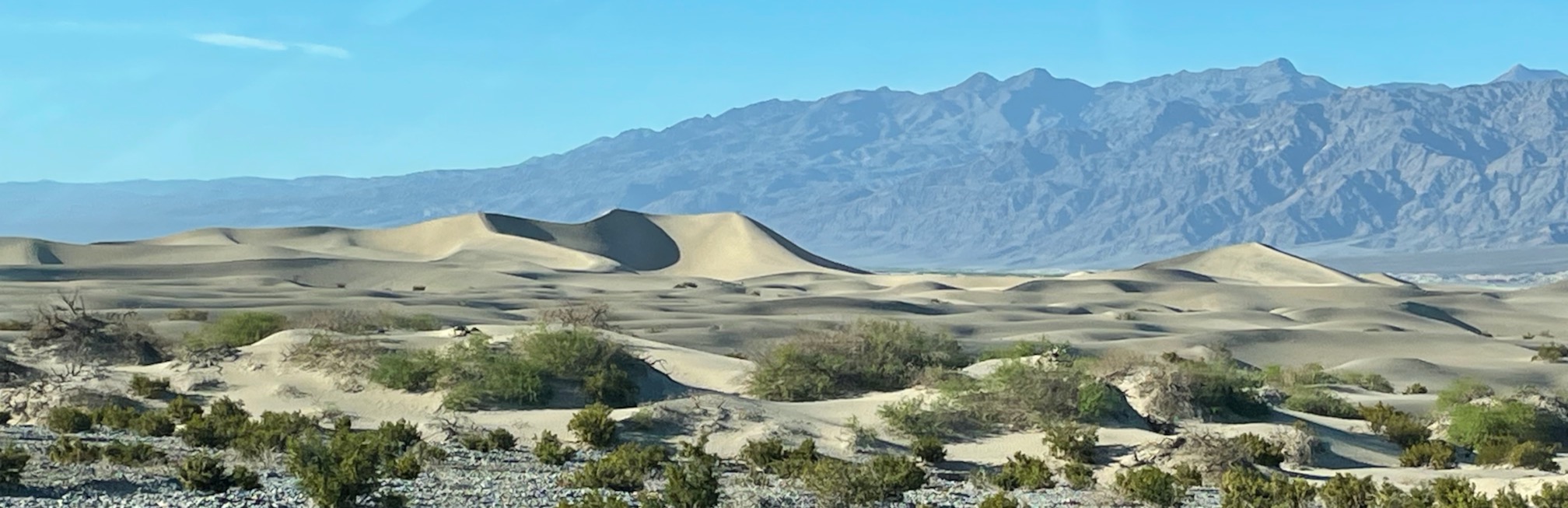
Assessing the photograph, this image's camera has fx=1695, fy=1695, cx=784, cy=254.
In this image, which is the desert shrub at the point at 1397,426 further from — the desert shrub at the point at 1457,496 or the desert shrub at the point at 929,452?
the desert shrub at the point at 929,452

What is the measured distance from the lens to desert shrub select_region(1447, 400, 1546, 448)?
87.5ft

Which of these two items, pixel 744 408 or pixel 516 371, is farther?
pixel 516 371

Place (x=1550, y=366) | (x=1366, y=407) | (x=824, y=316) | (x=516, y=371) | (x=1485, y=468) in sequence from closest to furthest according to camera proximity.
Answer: (x=1485, y=468), (x=516, y=371), (x=1366, y=407), (x=1550, y=366), (x=824, y=316)

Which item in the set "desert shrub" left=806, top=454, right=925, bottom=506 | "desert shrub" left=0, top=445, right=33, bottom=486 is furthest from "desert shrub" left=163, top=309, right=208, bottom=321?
"desert shrub" left=806, top=454, right=925, bottom=506

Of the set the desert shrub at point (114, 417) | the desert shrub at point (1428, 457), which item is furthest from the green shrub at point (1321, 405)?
the desert shrub at point (114, 417)

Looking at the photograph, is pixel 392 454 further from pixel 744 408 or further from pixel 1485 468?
pixel 1485 468

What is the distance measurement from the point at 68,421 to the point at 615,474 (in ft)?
27.8

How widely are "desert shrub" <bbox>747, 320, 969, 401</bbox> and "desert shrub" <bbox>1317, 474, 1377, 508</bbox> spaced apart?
12063 mm

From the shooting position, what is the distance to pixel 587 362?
2877cm

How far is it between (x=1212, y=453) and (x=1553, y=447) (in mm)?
7423

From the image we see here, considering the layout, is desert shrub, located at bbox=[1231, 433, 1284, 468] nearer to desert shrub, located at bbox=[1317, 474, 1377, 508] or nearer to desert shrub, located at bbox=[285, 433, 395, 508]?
desert shrub, located at bbox=[1317, 474, 1377, 508]

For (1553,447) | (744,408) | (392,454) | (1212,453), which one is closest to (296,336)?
(744,408)

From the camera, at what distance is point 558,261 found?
359 ft

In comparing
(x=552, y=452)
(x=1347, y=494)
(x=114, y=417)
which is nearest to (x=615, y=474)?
(x=552, y=452)
